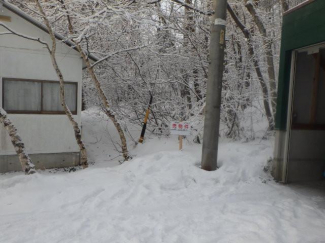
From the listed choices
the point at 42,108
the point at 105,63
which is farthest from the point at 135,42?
the point at 42,108

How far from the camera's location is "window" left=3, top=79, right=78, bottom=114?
8.28 meters

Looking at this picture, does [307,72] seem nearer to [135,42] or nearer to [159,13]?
[159,13]

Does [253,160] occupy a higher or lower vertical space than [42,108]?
lower

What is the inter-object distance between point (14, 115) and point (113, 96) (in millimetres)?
3401

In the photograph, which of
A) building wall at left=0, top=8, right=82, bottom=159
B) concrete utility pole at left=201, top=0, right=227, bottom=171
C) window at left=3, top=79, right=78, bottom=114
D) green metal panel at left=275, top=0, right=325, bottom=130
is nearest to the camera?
green metal panel at left=275, top=0, right=325, bottom=130

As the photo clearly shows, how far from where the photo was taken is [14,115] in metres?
8.30

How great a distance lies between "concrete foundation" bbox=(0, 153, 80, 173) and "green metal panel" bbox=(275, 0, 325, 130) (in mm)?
6463

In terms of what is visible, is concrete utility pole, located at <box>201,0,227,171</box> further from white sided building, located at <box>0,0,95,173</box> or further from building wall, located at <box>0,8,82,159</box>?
building wall, located at <box>0,8,82,159</box>

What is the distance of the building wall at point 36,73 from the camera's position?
Answer: 8.12m

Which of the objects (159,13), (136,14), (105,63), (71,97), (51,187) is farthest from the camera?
(105,63)

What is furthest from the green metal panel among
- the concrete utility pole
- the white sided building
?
the white sided building

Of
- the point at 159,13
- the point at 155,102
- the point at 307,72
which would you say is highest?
the point at 159,13

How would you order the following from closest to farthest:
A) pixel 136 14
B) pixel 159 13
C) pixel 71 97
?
pixel 136 14
pixel 159 13
pixel 71 97

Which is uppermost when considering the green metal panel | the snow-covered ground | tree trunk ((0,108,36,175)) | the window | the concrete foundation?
the green metal panel
